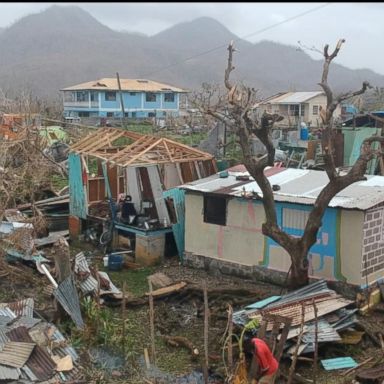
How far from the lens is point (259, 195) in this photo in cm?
1265

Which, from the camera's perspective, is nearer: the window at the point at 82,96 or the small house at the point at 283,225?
the small house at the point at 283,225

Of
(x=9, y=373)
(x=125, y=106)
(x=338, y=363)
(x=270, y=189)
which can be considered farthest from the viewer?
(x=125, y=106)

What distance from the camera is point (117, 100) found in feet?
198

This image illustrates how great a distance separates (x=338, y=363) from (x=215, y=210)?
5.32m

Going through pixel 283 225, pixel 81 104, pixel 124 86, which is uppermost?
pixel 124 86

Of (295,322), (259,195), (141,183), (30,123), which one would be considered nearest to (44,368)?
(295,322)

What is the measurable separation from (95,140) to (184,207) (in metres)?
4.31

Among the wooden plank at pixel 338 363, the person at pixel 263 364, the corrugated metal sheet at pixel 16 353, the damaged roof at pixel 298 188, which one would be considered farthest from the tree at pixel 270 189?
the corrugated metal sheet at pixel 16 353

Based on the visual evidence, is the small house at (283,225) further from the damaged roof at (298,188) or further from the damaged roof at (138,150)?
the damaged roof at (138,150)

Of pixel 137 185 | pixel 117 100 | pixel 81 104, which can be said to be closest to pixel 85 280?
pixel 137 185

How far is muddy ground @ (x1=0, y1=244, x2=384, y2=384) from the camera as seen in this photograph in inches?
353

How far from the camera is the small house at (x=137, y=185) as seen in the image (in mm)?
14773

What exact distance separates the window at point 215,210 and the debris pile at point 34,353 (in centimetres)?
512

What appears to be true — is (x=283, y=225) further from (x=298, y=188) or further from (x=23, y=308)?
(x=23, y=308)
